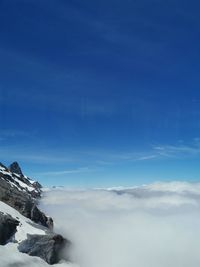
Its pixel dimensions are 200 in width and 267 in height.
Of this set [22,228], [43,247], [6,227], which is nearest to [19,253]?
[43,247]

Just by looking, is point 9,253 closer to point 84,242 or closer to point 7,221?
point 7,221

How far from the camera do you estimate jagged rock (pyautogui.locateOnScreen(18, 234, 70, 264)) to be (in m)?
79.9

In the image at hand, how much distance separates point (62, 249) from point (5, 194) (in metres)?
30.9

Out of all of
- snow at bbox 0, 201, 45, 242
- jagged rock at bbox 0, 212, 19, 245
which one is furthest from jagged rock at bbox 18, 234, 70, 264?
jagged rock at bbox 0, 212, 19, 245

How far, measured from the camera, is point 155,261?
Result: 182875 mm

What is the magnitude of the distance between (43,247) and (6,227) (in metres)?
8.71

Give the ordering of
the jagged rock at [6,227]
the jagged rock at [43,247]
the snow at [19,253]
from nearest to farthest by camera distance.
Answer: the snow at [19,253] < the jagged rock at [43,247] < the jagged rock at [6,227]

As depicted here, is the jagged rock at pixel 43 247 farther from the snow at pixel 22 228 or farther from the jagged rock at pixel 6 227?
the jagged rock at pixel 6 227

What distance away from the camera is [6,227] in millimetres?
84438

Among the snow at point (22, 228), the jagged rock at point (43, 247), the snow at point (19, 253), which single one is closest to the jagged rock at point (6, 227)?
the snow at point (19, 253)

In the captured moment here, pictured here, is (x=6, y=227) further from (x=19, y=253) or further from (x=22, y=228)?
(x=19, y=253)

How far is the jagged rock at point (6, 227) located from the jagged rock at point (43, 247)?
352 centimetres

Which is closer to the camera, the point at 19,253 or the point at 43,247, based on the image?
the point at 19,253

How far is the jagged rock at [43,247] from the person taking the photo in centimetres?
7988
